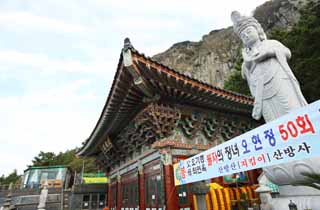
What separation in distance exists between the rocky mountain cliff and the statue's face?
2797cm

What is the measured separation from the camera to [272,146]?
9.23 feet

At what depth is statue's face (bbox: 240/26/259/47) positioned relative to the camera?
549 cm

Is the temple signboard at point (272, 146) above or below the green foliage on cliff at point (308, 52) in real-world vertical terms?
below

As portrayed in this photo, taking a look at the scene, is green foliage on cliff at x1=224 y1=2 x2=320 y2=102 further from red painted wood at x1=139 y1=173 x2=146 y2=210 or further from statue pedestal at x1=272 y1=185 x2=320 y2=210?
red painted wood at x1=139 y1=173 x2=146 y2=210

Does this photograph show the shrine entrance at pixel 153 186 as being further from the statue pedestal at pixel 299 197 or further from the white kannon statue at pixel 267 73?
the white kannon statue at pixel 267 73

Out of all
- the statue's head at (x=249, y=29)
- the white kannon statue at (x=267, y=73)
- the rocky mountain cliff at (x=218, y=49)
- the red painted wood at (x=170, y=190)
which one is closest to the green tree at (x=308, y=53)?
the statue's head at (x=249, y=29)

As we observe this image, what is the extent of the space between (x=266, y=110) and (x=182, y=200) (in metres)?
3.28

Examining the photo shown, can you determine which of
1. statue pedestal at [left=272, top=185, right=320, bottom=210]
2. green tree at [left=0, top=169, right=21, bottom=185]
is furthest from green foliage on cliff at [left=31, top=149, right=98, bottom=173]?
statue pedestal at [left=272, top=185, right=320, bottom=210]

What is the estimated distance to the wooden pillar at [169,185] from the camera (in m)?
5.82

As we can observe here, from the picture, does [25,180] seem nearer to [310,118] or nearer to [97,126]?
[97,126]

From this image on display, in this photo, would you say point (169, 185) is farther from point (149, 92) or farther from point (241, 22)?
point (241, 22)

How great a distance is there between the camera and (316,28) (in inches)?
475

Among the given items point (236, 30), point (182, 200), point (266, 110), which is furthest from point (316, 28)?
point (182, 200)

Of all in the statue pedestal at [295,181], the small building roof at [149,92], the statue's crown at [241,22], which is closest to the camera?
the statue pedestal at [295,181]
